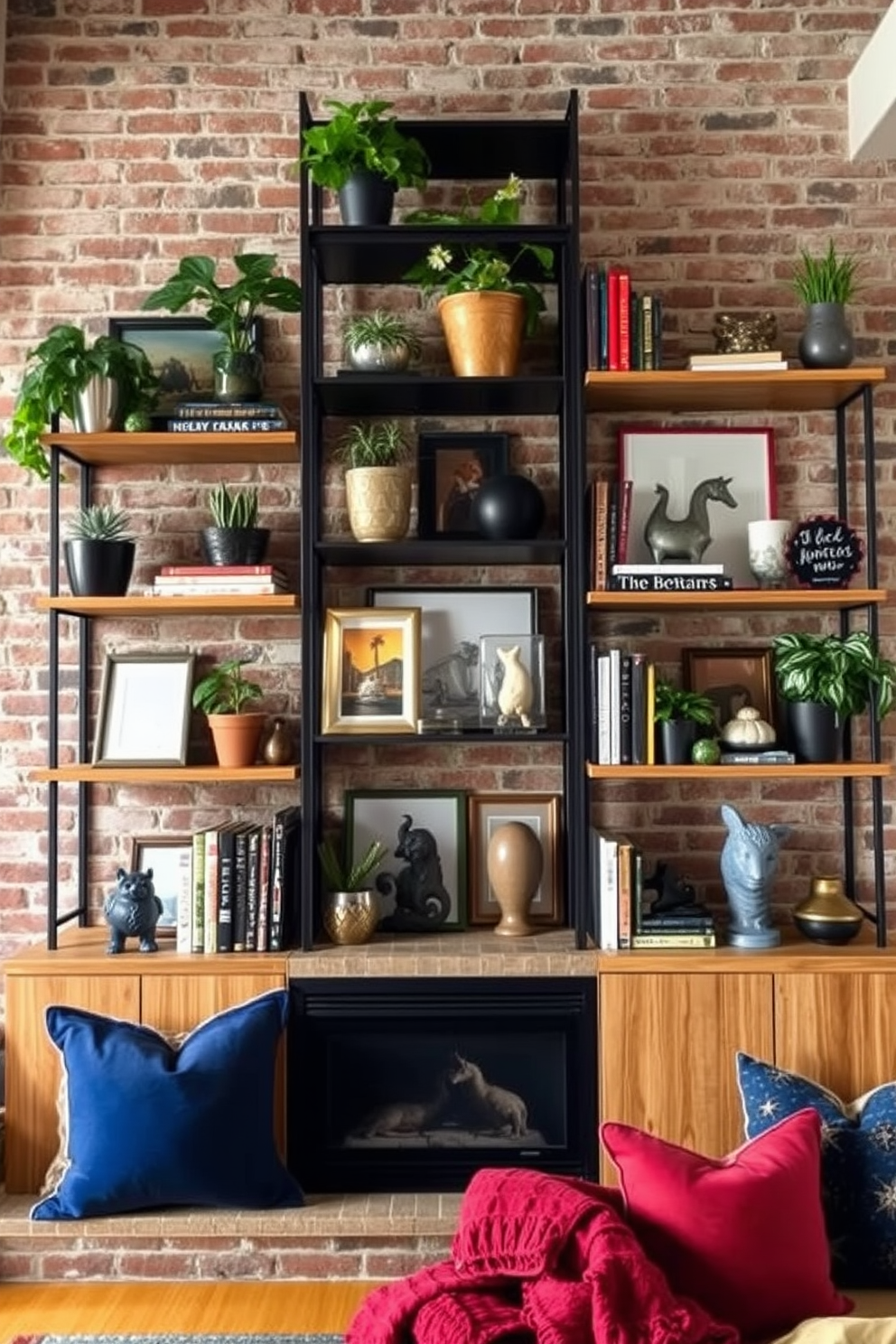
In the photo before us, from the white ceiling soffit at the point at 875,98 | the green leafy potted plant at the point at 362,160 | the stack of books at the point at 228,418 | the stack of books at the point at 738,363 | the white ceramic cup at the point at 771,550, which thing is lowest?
the white ceramic cup at the point at 771,550

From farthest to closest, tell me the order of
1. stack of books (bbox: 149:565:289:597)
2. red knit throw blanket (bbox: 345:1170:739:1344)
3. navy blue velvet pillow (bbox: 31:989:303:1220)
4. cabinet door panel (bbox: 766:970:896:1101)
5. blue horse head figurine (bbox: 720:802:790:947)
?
stack of books (bbox: 149:565:289:597)
blue horse head figurine (bbox: 720:802:790:947)
cabinet door panel (bbox: 766:970:896:1101)
navy blue velvet pillow (bbox: 31:989:303:1220)
red knit throw blanket (bbox: 345:1170:739:1344)

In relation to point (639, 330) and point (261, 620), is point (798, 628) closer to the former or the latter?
point (639, 330)

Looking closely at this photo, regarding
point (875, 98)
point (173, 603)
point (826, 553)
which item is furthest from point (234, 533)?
point (875, 98)

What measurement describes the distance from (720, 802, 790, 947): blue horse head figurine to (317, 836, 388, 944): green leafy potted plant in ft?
2.92

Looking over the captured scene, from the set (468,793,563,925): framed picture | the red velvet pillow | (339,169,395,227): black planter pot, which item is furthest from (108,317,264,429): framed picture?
the red velvet pillow

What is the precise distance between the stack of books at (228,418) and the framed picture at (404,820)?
980 mm

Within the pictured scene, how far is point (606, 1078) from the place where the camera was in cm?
283

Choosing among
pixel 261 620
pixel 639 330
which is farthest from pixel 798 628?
pixel 261 620

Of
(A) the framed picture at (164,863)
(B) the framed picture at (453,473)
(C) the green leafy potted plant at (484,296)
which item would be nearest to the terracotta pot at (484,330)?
(C) the green leafy potted plant at (484,296)

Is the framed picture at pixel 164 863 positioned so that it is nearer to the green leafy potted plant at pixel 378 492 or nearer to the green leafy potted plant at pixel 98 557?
the green leafy potted plant at pixel 98 557

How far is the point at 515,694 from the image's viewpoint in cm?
300

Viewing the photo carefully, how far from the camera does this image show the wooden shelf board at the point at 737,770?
2889 millimetres

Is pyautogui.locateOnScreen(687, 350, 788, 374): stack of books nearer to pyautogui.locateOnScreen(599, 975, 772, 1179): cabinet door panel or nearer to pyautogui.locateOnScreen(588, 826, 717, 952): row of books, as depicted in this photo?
pyautogui.locateOnScreen(588, 826, 717, 952): row of books

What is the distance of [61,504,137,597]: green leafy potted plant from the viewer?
9.93ft
